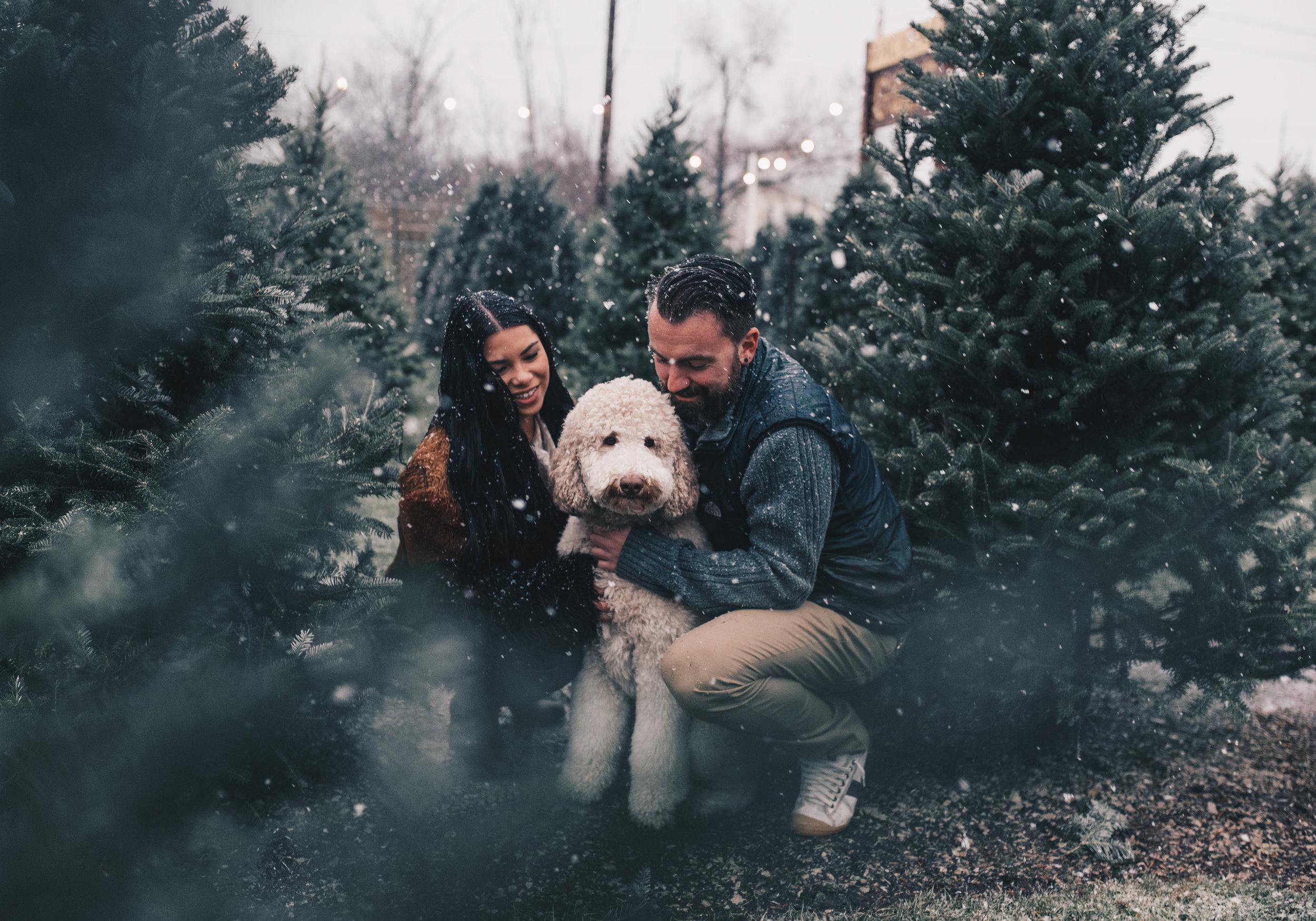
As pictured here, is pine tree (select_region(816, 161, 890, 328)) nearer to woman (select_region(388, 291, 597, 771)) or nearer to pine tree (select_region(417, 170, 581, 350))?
pine tree (select_region(417, 170, 581, 350))

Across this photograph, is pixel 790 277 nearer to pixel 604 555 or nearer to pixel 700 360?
pixel 700 360

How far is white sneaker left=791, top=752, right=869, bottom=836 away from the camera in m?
2.67

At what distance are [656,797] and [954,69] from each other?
295cm

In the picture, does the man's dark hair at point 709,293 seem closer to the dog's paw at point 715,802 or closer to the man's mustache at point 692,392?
the man's mustache at point 692,392

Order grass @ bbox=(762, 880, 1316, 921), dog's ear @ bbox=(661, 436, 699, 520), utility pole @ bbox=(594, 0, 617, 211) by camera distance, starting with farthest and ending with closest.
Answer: utility pole @ bbox=(594, 0, 617, 211)
dog's ear @ bbox=(661, 436, 699, 520)
grass @ bbox=(762, 880, 1316, 921)

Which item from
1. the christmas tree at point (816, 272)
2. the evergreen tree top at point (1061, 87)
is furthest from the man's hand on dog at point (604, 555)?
the christmas tree at point (816, 272)

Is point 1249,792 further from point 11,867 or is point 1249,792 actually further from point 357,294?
point 357,294

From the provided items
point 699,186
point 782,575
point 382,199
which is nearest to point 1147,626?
point 782,575

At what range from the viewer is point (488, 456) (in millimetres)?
2777

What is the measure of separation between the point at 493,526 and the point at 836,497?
1.15 meters

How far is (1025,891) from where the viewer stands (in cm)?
245

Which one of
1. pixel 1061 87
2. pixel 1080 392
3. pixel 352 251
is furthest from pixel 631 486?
pixel 352 251

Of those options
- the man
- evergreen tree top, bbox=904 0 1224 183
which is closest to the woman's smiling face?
the man

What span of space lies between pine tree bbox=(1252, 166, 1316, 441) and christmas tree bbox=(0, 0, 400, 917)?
7.94 metres
